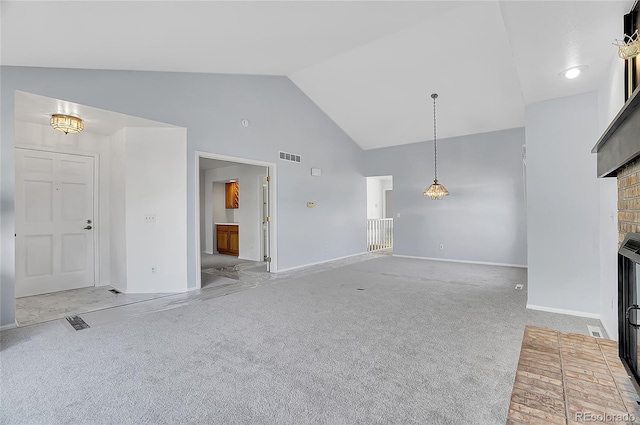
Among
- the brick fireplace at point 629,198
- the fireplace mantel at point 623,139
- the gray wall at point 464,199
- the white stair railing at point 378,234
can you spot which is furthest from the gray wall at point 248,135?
the brick fireplace at point 629,198

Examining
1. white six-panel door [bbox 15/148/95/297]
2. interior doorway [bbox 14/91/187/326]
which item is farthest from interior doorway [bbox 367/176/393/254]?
white six-panel door [bbox 15/148/95/297]

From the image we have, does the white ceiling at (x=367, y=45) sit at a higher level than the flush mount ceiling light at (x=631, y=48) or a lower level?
higher

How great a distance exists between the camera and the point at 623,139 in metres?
1.74

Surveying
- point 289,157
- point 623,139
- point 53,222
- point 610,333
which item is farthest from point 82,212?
point 610,333

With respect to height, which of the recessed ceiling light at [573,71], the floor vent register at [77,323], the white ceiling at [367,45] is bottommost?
the floor vent register at [77,323]

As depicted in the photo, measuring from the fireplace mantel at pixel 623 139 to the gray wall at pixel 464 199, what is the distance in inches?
189

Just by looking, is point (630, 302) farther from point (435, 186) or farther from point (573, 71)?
point (435, 186)

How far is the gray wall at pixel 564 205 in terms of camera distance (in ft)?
11.0

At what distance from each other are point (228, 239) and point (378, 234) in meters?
4.57

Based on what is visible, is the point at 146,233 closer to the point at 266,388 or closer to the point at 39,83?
the point at 39,83

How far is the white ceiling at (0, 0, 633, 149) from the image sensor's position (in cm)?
232

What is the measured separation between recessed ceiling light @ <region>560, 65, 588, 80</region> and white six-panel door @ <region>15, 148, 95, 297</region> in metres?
6.30

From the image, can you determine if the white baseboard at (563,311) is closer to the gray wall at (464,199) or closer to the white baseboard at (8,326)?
the gray wall at (464,199)

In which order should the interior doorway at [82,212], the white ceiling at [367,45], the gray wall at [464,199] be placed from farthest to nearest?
the gray wall at [464,199] < the interior doorway at [82,212] < the white ceiling at [367,45]
